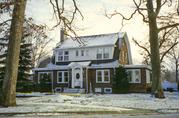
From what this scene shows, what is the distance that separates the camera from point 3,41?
1344 inches

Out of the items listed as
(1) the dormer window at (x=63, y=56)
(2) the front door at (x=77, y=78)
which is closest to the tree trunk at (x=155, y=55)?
(2) the front door at (x=77, y=78)

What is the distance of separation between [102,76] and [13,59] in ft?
79.1

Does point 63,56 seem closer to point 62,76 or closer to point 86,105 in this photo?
point 62,76

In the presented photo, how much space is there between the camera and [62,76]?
4322cm

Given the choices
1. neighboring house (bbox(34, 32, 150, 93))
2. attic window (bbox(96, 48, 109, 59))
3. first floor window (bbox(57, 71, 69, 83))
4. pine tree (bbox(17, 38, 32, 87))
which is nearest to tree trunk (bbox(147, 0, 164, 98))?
neighboring house (bbox(34, 32, 150, 93))

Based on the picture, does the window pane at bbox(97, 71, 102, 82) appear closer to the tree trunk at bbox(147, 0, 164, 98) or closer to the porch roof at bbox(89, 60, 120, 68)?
the porch roof at bbox(89, 60, 120, 68)

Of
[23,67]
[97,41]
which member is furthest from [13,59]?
[97,41]

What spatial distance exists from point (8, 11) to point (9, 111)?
603cm

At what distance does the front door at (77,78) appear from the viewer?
136ft

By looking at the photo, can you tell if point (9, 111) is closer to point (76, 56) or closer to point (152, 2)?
point (152, 2)

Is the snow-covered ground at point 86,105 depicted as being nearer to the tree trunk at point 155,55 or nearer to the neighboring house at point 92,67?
the tree trunk at point 155,55

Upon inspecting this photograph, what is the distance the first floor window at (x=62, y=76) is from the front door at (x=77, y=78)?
1.24 metres

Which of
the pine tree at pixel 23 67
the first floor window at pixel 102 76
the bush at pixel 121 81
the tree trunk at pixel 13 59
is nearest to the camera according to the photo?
the tree trunk at pixel 13 59

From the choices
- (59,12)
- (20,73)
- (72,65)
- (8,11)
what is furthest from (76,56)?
(8,11)
